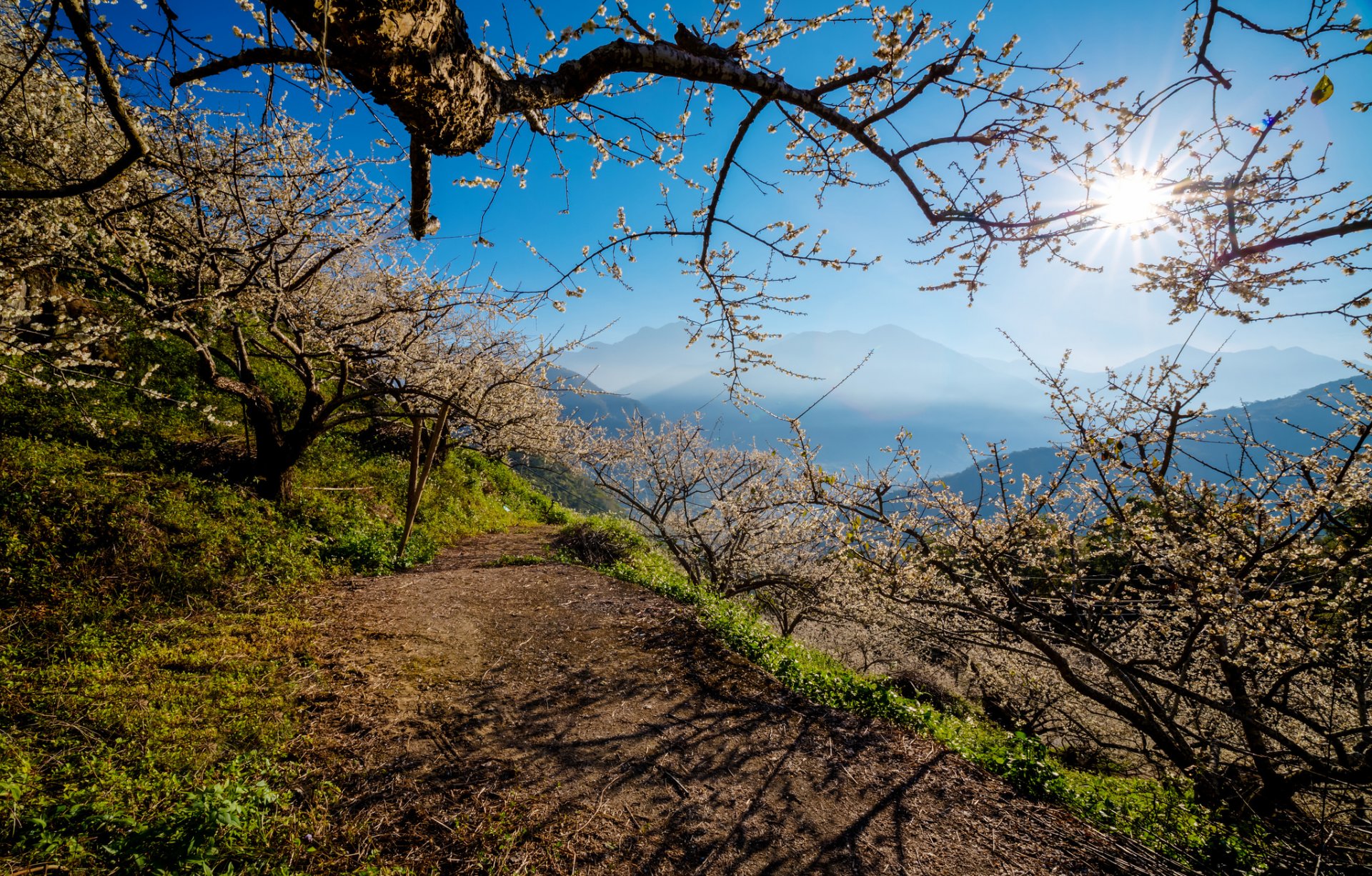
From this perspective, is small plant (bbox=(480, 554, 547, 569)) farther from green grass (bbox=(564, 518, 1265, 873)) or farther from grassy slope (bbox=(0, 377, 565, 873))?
green grass (bbox=(564, 518, 1265, 873))

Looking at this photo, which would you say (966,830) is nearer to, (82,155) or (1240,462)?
(1240,462)

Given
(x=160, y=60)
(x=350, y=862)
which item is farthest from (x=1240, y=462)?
(x=160, y=60)

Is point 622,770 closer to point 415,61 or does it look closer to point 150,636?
point 150,636

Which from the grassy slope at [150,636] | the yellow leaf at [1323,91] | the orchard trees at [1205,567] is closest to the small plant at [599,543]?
the grassy slope at [150,636]

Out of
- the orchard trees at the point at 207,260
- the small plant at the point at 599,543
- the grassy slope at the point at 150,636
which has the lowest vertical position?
the small plant at the point at 599,543

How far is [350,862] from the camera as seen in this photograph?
269 cm

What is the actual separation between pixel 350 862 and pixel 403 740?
1108 mm

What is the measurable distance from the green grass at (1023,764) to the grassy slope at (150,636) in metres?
4.44

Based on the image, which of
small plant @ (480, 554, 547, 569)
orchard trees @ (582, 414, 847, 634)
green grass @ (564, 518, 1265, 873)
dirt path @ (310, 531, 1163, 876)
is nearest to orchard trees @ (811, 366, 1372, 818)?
green grass @ (564, 518, 1265, 873)

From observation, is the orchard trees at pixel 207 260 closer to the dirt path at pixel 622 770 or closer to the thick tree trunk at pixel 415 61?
the thick tree trunk at pixel 415 61

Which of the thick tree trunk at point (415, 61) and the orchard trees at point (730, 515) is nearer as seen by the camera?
the thick tree trunk at point (415, 61)

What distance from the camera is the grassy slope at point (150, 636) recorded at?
2.45 metres

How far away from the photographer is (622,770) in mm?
3895

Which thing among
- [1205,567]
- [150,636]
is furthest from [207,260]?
[1205,567]
